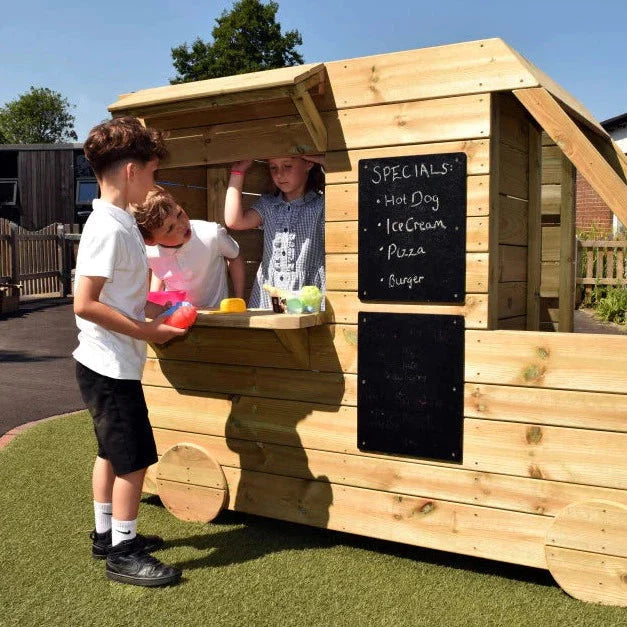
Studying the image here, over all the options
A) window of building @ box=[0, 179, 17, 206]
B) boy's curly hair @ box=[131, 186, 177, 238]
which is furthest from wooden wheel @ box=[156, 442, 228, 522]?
window of building @ box=[0, 179, 17, 206]

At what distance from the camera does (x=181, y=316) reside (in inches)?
129

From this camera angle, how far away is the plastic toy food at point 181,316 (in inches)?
129

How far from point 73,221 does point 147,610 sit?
79.4ft

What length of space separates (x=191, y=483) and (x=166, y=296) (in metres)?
1.00

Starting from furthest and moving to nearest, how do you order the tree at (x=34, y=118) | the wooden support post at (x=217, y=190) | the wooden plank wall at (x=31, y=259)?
the tree at (x=34, y=118) → the wooden plank wall at (x=31, y=259) → the wooden support post at (x=217, y=190)

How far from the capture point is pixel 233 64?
119 feet

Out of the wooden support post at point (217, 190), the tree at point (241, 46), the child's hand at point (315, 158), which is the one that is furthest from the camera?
the tree at point (241, 46)

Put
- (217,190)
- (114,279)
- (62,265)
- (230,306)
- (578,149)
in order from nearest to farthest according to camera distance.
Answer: (578,149)
(114,279)
(230,306)
(217,190)
(62,265)

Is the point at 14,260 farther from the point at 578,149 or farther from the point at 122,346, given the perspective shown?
the point at 578,149

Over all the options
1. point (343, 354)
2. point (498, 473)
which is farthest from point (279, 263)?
point (498, 473)

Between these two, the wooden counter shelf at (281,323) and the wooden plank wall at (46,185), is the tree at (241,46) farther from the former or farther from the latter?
the wooden counter shelf at (281,323)

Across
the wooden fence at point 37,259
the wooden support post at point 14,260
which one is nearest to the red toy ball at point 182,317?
the wooden fence at point 37,259

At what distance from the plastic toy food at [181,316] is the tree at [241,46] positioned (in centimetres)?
3496

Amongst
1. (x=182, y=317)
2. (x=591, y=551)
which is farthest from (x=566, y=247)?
(x=182, y=317)
